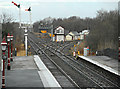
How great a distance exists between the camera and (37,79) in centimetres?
1164

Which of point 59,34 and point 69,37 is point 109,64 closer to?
point 59,34

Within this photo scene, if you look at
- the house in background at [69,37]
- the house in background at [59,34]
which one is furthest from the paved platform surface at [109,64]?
the house in background at [69,37]

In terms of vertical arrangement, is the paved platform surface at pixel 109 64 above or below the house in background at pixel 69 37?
below

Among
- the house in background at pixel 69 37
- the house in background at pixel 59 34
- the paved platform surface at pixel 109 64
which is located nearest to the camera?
the paved platform surface at pixel 109 64

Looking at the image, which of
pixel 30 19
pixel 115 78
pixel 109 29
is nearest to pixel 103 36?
pixel 109 29

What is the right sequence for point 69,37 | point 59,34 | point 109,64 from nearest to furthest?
point 109,64 → point 59,34 → point 69,37

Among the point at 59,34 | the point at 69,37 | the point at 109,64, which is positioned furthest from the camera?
the point at 69,37

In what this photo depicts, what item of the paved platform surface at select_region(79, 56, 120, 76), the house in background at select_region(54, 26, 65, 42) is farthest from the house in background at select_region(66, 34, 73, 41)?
the paved platform surface at select_region(79, 56, 120, 76)

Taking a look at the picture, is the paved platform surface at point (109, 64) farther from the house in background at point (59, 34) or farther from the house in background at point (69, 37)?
the house in background at point (69, 37)

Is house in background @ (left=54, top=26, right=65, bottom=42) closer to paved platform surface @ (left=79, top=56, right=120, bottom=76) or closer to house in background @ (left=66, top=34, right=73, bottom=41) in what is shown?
house in background @ (left=66, top=34, right=73, bottom=41)

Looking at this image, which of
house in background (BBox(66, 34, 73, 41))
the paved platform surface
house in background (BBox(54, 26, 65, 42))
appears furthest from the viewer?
house in background (BBox(66, 34, 73, 41))

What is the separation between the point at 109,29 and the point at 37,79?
17.9 meters

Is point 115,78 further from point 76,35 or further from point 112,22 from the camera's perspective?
point 76,35

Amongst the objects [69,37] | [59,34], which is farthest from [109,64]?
[69,37]
